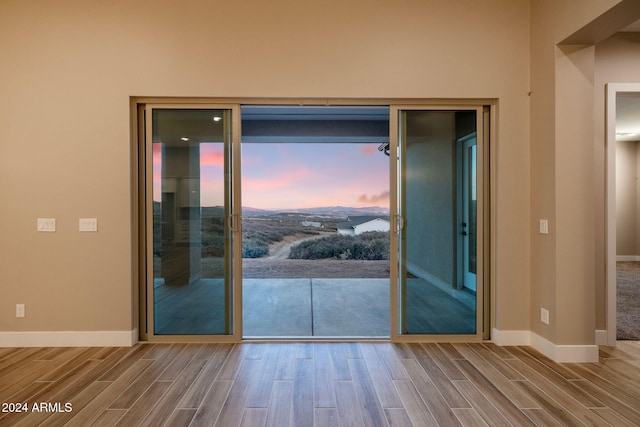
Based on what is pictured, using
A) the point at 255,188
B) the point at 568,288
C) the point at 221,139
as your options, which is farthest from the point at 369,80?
the point at 255,188

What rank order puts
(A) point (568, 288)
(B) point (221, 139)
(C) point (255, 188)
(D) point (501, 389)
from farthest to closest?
(C) point (255, 188), (B) point (221, 139), (A) point (568, 288), (D) point (501, 389)

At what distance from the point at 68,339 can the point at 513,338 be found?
13.2 feet

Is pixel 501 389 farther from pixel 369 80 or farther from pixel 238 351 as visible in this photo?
pixel 369 80

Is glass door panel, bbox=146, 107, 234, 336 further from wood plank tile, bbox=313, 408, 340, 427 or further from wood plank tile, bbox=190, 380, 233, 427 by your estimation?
wood plank tile, bbox=313, 408, 340, 427

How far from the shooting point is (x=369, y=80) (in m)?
3.26

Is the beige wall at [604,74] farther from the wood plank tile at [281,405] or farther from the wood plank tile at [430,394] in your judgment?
the wood plank tile at [281,405]

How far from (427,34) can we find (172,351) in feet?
11.9

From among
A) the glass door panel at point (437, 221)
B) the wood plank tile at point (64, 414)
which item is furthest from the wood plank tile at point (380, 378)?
the wood plank tile at point (64, 414)

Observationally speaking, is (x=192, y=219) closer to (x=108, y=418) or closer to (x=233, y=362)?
(x=233, y=362)

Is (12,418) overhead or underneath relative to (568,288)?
underneath

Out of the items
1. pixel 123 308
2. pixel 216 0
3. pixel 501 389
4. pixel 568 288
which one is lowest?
pixel 501 389

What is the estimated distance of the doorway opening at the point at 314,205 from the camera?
21.2 ft

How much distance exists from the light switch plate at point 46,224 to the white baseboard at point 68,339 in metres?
0.92

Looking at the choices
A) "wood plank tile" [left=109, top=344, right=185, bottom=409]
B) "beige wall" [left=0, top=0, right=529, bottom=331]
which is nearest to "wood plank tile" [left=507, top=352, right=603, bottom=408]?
"beige wall" [left=0, top=0, right=529, bottom=331]
